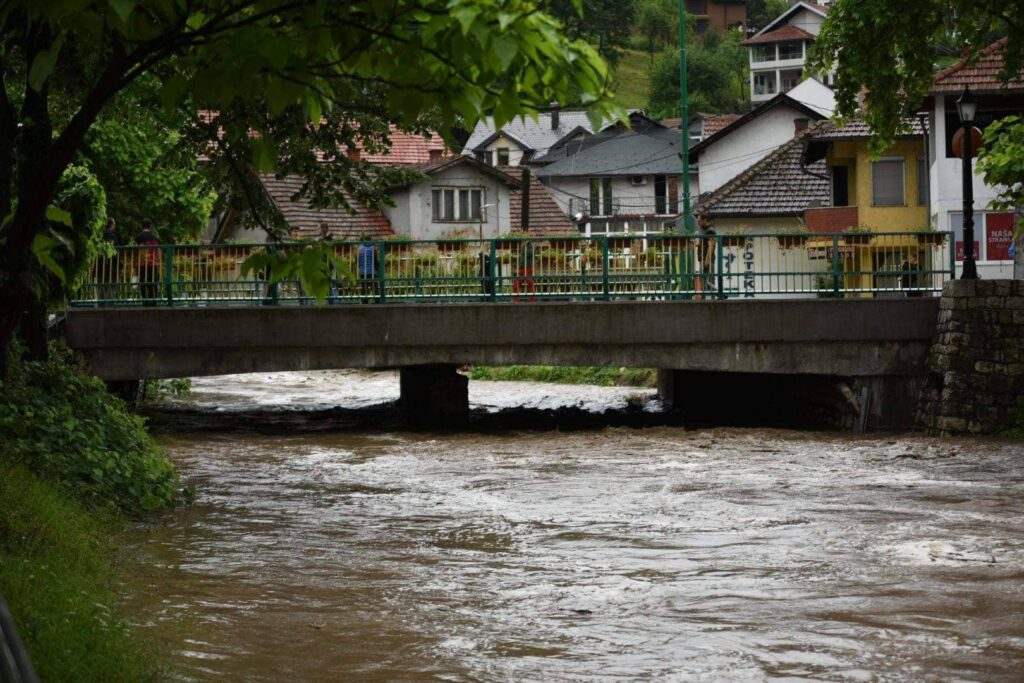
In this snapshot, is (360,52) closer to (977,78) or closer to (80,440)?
(80,440)

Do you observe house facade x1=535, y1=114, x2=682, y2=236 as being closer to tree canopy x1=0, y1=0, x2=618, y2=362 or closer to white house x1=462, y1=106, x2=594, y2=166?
white house x1=462, y1=106, x2=594, y2=166

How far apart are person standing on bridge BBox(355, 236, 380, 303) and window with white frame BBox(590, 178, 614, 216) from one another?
65717mm

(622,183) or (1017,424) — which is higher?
(622,183)

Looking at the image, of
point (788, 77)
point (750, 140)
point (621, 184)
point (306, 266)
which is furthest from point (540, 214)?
point (788, 77)

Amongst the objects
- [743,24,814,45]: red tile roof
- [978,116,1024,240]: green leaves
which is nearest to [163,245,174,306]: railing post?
[978,116,1024,240]: green leaves

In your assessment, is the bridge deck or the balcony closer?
the bridge deck

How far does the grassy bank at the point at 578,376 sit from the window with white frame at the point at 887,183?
7.72 m

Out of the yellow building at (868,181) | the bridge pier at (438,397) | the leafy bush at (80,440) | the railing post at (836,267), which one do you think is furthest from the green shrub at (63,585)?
the yellow building at (868,181)

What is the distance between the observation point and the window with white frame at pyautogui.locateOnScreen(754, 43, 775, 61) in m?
127

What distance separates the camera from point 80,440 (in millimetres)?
14523

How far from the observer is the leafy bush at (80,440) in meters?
13.6

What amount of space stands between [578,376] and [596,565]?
87.8 ft

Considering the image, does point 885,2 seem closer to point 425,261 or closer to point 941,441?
point 941,441

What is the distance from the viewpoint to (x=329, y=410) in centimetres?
2955
